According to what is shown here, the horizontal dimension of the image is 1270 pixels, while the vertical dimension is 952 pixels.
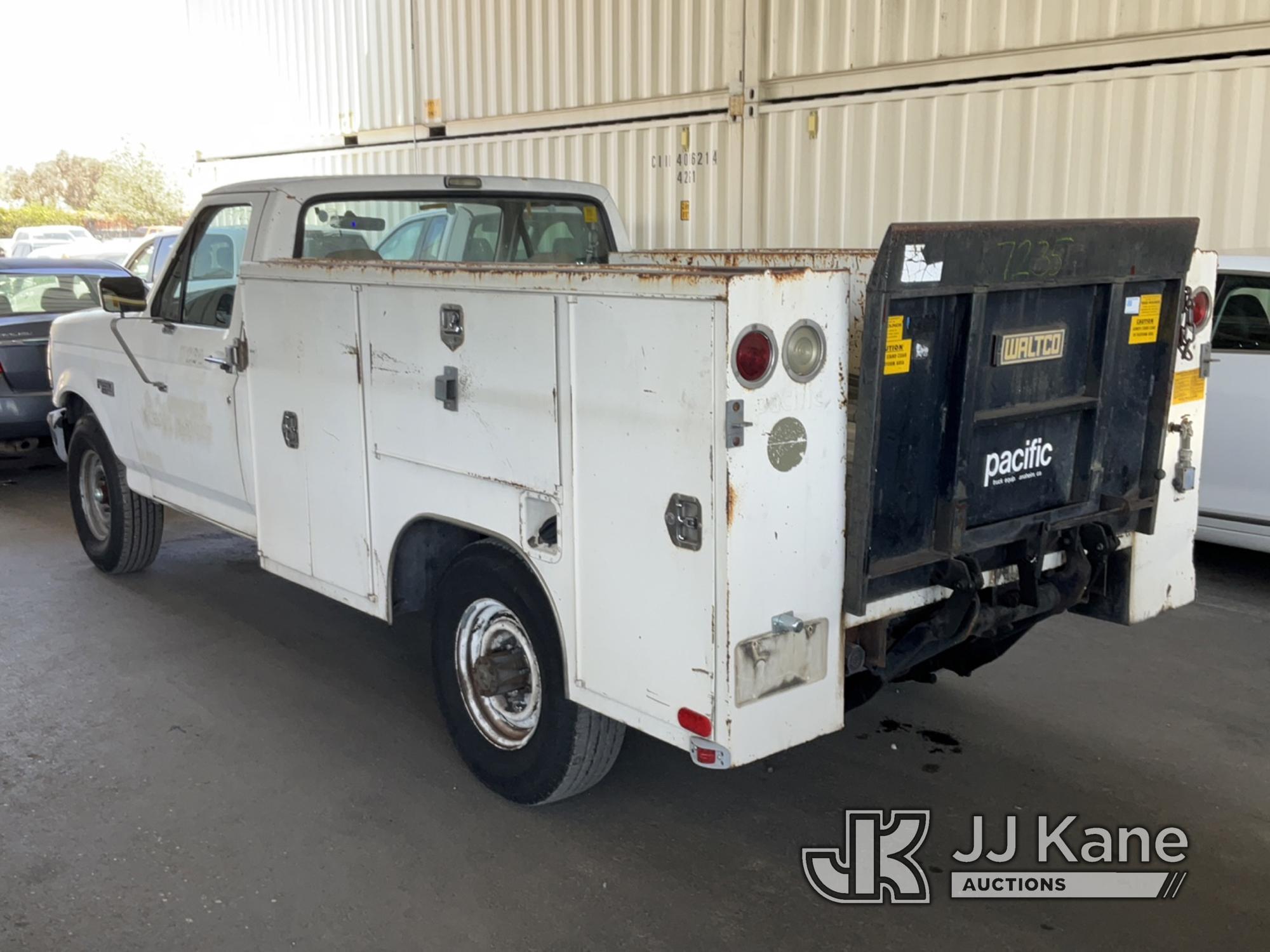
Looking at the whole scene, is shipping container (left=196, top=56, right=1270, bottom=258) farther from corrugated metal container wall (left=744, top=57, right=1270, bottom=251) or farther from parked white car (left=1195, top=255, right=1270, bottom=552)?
parked white car (left=1195, top=255, right=1270, bottom=552)

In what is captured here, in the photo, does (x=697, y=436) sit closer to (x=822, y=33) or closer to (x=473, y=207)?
(x=473, y=207)

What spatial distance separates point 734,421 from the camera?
2.89 meters

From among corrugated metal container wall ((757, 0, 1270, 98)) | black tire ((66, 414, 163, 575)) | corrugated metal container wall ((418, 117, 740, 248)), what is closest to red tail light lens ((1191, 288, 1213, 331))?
corrugated metal container wall ((757, 0, 1270, 98))

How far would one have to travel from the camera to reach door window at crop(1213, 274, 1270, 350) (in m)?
6.34

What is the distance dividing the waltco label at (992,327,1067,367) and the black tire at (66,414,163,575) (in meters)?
4.84

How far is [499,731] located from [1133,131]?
19.8 feet

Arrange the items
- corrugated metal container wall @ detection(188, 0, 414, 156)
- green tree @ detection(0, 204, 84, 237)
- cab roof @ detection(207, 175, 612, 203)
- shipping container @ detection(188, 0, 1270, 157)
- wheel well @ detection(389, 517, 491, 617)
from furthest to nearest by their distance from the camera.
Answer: green tree @ detection(0, 204, 84, 237), corrugated metal container wall @ detection(188, 0, 414, 156), shipping container @ detection(188, 0, 1270, 157), cab roof @ detection(207, 175, 612, 203), wheel well @ detection(389, 517, 491, 617)

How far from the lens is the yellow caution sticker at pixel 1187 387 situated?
156 inches

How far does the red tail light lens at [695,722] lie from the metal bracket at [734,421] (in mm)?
714

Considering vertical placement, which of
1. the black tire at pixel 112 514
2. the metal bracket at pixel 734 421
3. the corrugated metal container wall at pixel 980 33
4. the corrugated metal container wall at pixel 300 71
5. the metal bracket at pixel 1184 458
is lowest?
the black tire at pixel 112 514

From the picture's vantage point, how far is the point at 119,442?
20.6 feet

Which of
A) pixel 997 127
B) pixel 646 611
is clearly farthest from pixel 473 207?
pixel 997 127

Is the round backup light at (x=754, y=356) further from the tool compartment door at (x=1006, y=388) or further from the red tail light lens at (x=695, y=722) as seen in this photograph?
the red tail light lens at (x=695, y=722)

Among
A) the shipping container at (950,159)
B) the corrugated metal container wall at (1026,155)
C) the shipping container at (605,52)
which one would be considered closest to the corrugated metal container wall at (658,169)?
the shipping container at (950,159)
